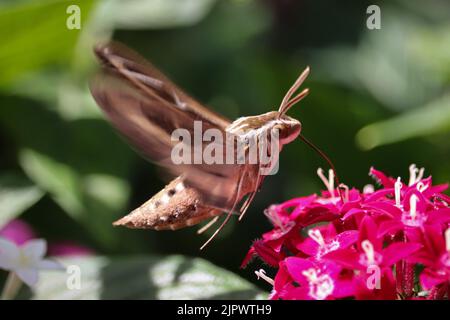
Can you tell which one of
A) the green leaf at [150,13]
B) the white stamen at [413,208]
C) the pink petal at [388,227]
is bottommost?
the pink petal at [388,227]

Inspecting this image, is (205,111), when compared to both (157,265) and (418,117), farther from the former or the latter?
(418,117)

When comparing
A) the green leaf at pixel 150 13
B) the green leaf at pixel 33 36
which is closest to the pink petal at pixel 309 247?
the green leaf at pixel 33 36

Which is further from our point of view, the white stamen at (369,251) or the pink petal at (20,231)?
the pink petal at (20,231)

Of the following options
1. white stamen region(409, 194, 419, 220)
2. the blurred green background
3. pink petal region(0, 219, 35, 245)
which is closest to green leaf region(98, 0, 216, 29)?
the blurred green background

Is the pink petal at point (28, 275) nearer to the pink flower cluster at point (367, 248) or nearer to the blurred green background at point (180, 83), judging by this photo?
the blurred green background at point (180, 83)

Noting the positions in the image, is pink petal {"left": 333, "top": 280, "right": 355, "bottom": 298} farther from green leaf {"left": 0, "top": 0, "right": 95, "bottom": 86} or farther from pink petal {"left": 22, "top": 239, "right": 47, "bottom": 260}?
green leaf {"left": 0, "top": 0, "right": 95, "bottom": 86}

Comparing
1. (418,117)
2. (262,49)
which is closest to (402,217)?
(418,117)
